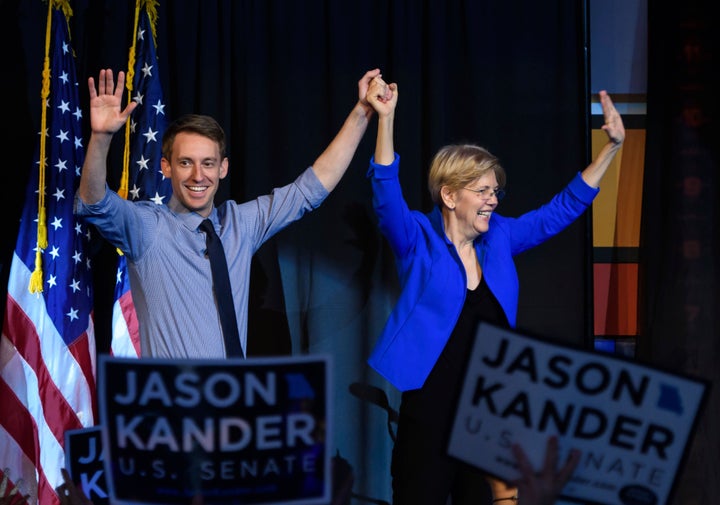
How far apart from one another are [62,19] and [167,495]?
2615 millimetres

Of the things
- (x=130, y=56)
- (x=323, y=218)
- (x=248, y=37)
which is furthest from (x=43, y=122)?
(x=323, y=218)

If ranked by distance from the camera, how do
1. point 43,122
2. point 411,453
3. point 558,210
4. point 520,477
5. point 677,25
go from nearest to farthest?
1. point 520,477
2. point 411,453
3. point 558,210
4. point 43,122
5. point 677,25

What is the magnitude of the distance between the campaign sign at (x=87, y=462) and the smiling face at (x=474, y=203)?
4.46 feet

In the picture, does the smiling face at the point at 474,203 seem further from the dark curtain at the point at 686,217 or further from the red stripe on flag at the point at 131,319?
the red stripe on flag at the point at 131,319

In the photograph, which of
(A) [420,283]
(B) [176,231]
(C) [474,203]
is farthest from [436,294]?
Answer: (B) [176,231]

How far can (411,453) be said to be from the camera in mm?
2744

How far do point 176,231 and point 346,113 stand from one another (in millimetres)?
1354

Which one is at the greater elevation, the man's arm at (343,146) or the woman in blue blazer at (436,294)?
the man's arm at (343,146)

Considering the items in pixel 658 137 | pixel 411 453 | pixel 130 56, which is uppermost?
pixel 130 56

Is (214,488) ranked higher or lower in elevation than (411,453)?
higher

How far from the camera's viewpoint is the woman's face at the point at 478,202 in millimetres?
2867

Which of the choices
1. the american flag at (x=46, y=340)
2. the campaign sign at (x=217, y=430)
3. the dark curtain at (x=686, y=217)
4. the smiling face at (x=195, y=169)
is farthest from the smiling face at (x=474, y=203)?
the campaign sign at (x=217, y=430)

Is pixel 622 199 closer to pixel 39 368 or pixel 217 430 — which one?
pixel 39 368

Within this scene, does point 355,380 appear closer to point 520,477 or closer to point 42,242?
point 42,242
